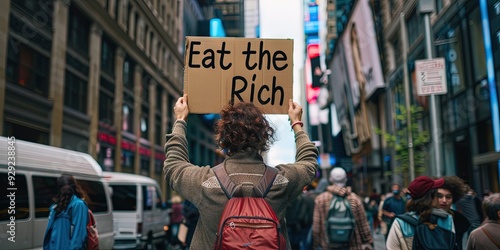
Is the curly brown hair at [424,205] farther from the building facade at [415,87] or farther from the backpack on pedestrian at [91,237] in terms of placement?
the building facade at [415,87]

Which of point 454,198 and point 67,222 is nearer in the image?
point 454,198

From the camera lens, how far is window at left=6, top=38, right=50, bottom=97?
51.3 ft

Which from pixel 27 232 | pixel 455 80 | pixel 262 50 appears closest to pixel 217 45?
pixel 262 50

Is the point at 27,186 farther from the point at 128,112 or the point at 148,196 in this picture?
the point at 128,112

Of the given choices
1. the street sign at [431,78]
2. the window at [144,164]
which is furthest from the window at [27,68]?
the window at [144,164]

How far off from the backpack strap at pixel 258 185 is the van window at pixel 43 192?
518 cm

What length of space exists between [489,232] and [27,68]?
1621 cm

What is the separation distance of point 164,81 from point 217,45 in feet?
115

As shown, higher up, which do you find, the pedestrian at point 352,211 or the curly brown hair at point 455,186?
the curly brown hair at point 455,186

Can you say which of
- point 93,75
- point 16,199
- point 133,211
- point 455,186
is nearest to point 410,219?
point 455,186

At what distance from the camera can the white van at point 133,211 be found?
12.2 metres

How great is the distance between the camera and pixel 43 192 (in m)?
7.07

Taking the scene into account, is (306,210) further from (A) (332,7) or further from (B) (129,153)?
(A) (332,7)

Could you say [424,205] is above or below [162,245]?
above
